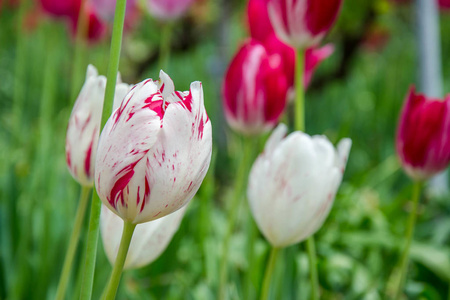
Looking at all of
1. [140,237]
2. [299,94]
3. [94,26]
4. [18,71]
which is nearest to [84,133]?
[140,237]

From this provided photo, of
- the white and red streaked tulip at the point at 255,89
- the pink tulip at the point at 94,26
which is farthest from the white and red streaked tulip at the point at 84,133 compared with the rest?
the pink tulip at the point at 94,26

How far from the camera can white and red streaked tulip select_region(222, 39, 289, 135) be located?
0.64m

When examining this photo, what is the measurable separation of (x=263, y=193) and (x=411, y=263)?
682 millimetres

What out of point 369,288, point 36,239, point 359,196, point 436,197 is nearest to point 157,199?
point 369,288

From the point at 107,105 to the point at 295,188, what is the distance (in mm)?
210

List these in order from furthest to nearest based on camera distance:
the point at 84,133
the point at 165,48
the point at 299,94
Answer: the point at 165,48
the point at 299,94
the point at 84,133

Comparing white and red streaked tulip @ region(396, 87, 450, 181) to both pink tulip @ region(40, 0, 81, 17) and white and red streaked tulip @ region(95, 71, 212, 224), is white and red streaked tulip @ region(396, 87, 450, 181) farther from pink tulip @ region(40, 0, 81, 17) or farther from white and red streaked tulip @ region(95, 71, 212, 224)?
pink tulip @ region(40, 0, 81, 17)

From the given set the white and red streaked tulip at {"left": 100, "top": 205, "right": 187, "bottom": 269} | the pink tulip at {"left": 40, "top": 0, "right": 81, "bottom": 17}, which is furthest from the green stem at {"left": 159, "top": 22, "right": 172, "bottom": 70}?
the pink tulip at {"left": 40, "top": 0, "right": 81, "bottom": 17}

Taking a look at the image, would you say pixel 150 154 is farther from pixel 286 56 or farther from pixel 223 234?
pixel 223 234

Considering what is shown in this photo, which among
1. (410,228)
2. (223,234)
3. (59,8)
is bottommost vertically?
(223,234)

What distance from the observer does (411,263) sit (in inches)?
41.9

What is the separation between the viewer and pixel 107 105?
0.32 meters

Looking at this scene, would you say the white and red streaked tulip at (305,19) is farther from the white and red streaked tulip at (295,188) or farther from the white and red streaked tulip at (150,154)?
the white and red streaked tulip at (150,154)

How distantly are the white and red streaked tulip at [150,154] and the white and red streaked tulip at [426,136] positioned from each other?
1.26 feet
